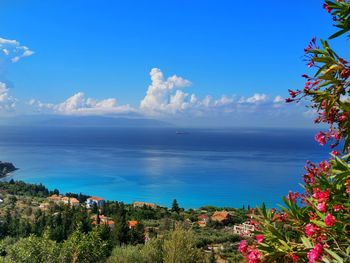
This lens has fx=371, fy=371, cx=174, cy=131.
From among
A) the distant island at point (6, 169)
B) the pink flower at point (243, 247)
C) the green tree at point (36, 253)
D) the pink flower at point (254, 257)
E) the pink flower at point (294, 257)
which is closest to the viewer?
the pink flower at point (294, 257)

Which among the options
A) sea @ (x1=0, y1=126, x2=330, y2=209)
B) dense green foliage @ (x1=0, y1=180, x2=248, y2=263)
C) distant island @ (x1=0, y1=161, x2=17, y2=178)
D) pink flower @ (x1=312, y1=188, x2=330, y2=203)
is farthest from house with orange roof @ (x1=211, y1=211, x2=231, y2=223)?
distant island @ (x1=0, y1=161, x2=17, y2=178)

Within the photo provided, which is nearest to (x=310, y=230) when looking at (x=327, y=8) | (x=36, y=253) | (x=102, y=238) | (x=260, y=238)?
(x=260, y=238)

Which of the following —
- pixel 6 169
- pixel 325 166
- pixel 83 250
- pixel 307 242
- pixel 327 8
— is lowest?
pixel 6 169

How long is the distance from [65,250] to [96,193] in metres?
49.4

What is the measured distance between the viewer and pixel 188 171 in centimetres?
7431

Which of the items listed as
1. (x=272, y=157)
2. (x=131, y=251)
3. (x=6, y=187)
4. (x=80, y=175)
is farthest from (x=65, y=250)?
(x=272, y=157)

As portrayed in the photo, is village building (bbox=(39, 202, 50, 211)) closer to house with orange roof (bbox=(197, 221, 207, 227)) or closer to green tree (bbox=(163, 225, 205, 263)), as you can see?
house with orange roof (bbox=(197, 221, 207, 227))

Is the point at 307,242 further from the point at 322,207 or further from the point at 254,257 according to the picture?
the point at 254,257

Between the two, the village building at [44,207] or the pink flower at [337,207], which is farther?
the village building at [44,207]

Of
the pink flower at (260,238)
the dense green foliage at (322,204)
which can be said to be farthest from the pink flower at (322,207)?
A: the pink flower at (260,238)

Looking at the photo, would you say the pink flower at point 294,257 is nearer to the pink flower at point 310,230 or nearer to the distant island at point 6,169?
the pink flower at point 310,230

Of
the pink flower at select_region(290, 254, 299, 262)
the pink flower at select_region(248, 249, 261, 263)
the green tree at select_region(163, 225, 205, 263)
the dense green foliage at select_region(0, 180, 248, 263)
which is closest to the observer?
the pink flower at select_region(290, 254, 299, 262)

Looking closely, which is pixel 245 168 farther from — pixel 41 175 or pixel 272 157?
pixel 41 175

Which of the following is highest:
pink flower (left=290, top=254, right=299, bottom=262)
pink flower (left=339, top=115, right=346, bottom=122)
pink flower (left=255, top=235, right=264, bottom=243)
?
pink flower (left=339, top=115, right=346, bottom=122)
